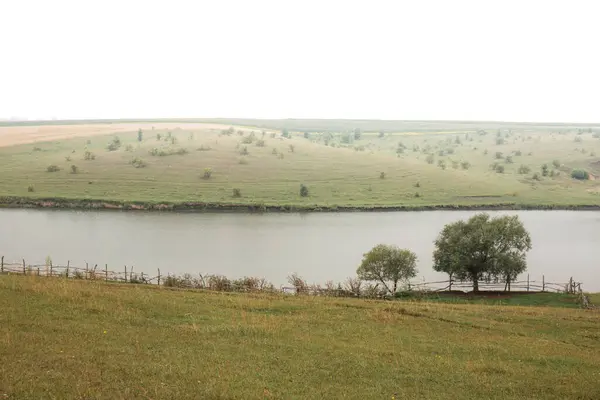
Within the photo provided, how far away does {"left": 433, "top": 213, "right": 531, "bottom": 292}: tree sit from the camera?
36906mm

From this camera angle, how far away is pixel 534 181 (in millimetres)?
99375

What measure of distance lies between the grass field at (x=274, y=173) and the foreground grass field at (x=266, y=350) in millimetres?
61070

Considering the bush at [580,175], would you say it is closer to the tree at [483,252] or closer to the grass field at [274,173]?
the grass field at [274,173]

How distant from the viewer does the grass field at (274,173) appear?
84.3m

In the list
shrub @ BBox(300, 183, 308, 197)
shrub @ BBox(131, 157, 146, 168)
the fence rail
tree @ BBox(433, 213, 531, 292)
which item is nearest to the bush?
shrub @ BBox(300, 183, 308, 197)

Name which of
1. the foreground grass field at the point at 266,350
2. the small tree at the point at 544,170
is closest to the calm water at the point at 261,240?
the foreground grass field at the point at 266,350

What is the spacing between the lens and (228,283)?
96.5 ft

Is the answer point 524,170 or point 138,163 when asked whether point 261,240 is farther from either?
point 524,170

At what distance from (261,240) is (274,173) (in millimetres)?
41319

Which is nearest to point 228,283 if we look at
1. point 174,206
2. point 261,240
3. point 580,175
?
point 261,240

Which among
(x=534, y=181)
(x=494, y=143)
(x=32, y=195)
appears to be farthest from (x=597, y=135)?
(x=32, y=195)

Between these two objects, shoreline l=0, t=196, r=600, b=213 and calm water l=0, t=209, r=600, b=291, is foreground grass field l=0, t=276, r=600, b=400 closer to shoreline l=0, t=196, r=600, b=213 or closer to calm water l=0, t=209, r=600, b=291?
calm water l=0, t=209, r=600, b=291

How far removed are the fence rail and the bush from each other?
74.0 m

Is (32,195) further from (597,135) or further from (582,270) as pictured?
(597,135)
